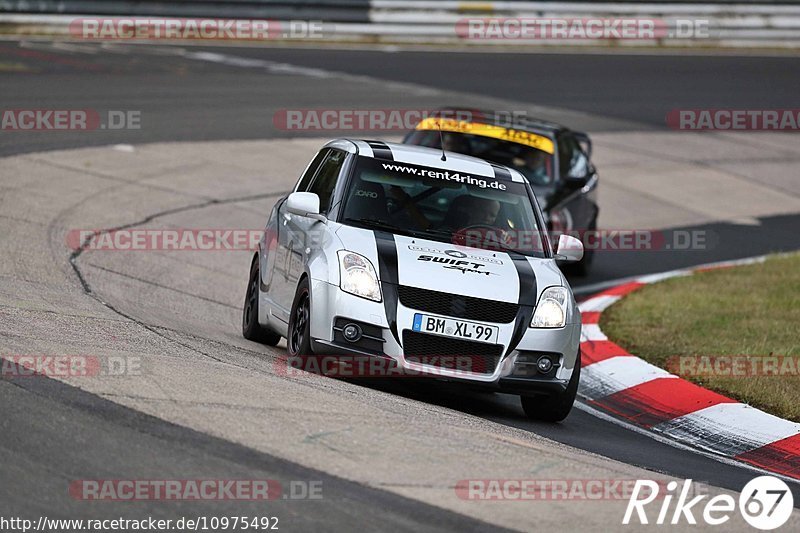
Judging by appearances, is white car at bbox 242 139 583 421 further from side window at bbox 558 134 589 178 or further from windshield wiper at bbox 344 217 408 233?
side window at bbox 558 134 589 178

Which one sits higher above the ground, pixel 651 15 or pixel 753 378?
pixel 651 15

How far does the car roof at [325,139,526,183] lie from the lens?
9852 millimetres

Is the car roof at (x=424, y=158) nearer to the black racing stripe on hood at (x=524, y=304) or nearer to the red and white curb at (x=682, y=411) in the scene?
the black racing stripe on hood at (x=524, y=304)

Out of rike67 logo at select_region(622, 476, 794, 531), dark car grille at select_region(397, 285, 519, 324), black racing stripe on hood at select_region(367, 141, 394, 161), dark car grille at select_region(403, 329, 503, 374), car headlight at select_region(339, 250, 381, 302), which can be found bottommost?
rike67 logo at select_region(622, 476, 794, 531)

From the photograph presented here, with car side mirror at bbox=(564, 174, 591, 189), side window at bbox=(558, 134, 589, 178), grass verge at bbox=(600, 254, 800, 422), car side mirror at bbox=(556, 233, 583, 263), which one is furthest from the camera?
side window at bbox=(558, 134, 589, 178)

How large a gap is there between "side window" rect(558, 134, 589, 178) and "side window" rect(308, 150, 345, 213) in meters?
5.34

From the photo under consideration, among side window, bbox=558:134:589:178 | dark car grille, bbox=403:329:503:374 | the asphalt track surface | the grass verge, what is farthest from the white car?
side window, bbox=558:134:589:178

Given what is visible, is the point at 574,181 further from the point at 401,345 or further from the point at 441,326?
the point at 401,345

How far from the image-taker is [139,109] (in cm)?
2047

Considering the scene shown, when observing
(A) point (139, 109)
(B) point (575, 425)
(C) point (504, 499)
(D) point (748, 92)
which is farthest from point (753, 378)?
(D) point (748, 92)

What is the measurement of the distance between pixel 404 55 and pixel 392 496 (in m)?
23.6

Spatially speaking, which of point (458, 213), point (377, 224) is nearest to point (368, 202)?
point (377, 224)

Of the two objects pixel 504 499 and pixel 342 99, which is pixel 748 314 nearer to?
pixel 504 499

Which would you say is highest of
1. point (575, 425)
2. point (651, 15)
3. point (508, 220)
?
point (651, 15)
